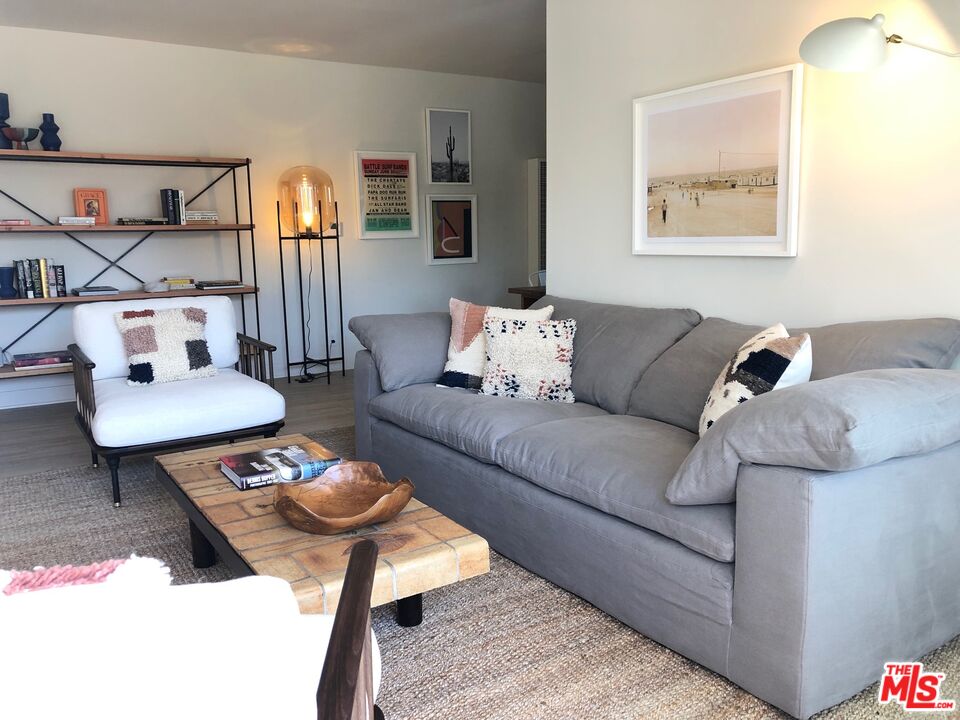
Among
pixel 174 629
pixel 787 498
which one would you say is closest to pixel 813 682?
pixel 787 498

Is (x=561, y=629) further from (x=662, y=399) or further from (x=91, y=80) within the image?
(x=91, y=80)

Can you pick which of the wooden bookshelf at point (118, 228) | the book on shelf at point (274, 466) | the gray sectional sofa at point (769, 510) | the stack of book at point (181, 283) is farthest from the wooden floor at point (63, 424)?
the gray sectional sofa at point (769, 510)

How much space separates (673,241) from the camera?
3414 mm

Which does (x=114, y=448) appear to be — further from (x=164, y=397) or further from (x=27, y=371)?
(x=27, y=371)

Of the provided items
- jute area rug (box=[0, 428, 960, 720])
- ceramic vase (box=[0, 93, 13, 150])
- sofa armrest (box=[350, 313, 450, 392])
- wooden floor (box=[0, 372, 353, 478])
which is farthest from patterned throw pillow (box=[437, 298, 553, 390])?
ceramic vase (box=[0, 93, 13, 150])

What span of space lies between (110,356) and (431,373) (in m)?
1.61

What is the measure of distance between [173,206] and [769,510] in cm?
472

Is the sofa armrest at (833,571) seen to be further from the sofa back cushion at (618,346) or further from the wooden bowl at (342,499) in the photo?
the sofa back cushion at (618,346)

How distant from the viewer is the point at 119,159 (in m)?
5.11

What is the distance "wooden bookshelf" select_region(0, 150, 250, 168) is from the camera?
4.84 metres

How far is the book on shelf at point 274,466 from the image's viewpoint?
8.11ft

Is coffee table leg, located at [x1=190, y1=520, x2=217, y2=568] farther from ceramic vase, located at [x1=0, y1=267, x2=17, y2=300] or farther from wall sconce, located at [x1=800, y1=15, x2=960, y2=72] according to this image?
ceramic vase, located at [x1=0, y1=267, x2=17, y2=300]

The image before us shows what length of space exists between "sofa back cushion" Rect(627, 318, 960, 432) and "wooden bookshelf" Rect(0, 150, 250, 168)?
3.70 meters

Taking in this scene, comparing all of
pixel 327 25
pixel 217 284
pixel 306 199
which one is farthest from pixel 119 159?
pixel 327 25
